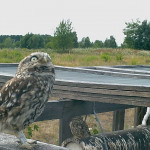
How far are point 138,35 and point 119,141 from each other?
46.2 m

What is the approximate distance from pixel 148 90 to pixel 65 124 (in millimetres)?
1089

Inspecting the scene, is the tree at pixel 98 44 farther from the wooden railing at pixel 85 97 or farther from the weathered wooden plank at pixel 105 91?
the weathered wooden plank at pixel 105 91

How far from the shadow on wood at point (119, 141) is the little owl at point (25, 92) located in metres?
1.11

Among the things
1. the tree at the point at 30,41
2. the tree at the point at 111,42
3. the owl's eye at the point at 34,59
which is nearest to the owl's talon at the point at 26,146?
the owl's eye at the point at 34,59

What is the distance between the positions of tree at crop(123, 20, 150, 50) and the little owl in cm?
4508

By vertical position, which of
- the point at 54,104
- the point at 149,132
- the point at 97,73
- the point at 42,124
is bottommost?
the point at 42,124

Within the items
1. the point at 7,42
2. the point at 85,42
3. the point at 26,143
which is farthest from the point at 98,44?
the point at 26,143

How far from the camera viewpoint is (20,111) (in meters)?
1.89

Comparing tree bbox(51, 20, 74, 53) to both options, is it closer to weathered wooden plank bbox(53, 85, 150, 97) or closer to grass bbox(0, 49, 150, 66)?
grass bbox(0, 49, 150, 66)

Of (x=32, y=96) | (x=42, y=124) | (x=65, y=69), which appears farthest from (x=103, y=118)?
(x=32, y=96)

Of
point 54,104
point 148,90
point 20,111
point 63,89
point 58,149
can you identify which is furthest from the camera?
point 54,104

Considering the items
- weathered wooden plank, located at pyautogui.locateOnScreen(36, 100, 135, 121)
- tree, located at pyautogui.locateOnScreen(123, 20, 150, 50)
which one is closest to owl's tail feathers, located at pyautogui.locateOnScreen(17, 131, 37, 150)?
weathered wooden plank, located at pyautogui.locateOnScreen(36, 100, 135, 121)

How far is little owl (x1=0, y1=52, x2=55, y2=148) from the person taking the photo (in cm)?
188

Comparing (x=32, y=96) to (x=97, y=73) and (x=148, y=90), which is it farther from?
(x=97, y=73)
